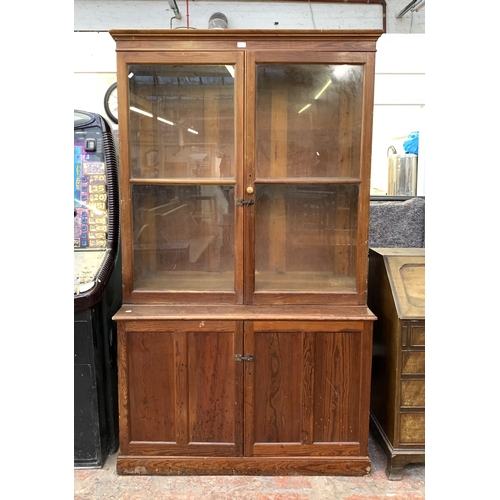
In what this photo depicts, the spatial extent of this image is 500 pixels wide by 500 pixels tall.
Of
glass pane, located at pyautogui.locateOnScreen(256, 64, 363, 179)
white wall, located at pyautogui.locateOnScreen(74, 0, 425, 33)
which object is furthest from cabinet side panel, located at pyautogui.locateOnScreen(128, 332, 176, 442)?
white wall, located at pyautogui.locateOnScreen(74, 0, 425, 33)

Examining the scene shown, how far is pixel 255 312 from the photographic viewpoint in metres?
1.81

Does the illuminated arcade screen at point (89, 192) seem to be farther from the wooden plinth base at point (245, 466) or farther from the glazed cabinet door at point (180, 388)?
the wooden plinth base at point (245, 466)

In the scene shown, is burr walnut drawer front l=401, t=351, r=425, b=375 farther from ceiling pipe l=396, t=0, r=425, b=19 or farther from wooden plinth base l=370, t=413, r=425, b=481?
ceiling pipe l=396, t=0, r=425, b=19

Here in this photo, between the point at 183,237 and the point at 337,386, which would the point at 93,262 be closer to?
the point at 183,237

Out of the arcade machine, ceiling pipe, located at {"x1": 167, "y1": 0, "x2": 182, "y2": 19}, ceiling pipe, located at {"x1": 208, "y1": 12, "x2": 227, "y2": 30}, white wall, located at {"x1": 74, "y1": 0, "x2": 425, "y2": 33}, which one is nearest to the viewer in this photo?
the arcade machine

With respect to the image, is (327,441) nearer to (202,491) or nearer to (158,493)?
(202,491)

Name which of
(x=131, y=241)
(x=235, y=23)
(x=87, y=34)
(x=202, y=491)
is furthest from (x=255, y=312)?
(x=235, y=23)

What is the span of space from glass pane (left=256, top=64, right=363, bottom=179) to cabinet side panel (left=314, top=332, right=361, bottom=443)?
2.61 feet

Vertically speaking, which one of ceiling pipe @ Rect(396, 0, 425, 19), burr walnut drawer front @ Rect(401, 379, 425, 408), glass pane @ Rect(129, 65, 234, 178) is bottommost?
burr walnut drawer front @ Rect(401, 379, 425, 408)

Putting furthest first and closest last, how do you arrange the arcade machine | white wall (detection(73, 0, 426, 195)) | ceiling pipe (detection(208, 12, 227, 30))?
ceiling pipe (detection(208, 12, 227, 30))
white wall (detection(73, 0, 426, 195))
the arcade machine

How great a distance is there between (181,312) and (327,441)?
88 cm

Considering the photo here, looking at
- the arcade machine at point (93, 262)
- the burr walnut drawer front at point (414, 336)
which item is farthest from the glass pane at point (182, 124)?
the burr walnut drawer front at point (414, 336)

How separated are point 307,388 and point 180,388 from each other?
1.87 ft

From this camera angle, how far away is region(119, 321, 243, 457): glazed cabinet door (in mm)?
1799
